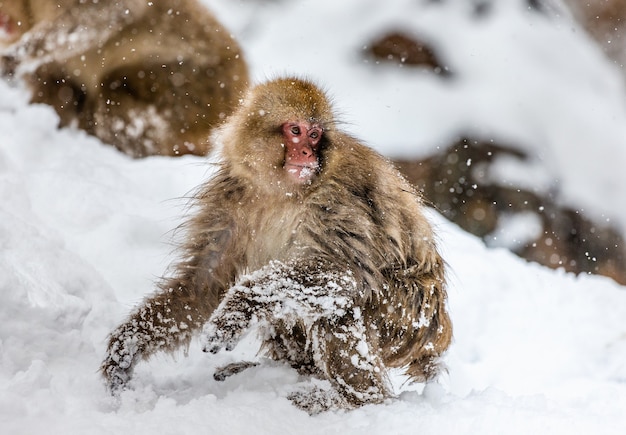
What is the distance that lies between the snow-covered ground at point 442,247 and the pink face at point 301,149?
12.4 inches

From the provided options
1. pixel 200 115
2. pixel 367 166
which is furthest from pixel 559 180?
pixel 367 166

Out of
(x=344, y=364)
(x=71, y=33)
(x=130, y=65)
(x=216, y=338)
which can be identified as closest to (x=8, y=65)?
(x=71, y=33)

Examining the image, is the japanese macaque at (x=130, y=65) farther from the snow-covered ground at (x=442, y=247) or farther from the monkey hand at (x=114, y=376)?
the monkey hand at (x=114, y=376)

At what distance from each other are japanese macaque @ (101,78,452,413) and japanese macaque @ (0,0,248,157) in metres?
2.37

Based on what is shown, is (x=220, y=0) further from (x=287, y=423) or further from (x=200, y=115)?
(x=287, y=423)

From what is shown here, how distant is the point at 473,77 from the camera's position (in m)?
6.99

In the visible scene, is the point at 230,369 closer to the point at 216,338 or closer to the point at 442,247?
the point at 216,338

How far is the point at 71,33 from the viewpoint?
17.5 ft

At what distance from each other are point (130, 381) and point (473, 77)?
5.22m

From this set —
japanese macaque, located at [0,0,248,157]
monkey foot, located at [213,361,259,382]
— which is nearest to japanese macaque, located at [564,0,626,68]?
japanese macaque, located at [0,0,248,157]

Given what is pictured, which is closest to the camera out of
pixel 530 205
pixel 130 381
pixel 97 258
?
pixel 130 381

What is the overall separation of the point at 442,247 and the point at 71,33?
3062 mm

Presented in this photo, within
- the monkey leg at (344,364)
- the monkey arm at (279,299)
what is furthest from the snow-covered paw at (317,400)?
the monkey arm at (279,299)

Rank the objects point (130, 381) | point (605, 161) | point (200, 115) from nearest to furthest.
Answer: point (130, 381) < point (200, 115) < point (605, 161)
